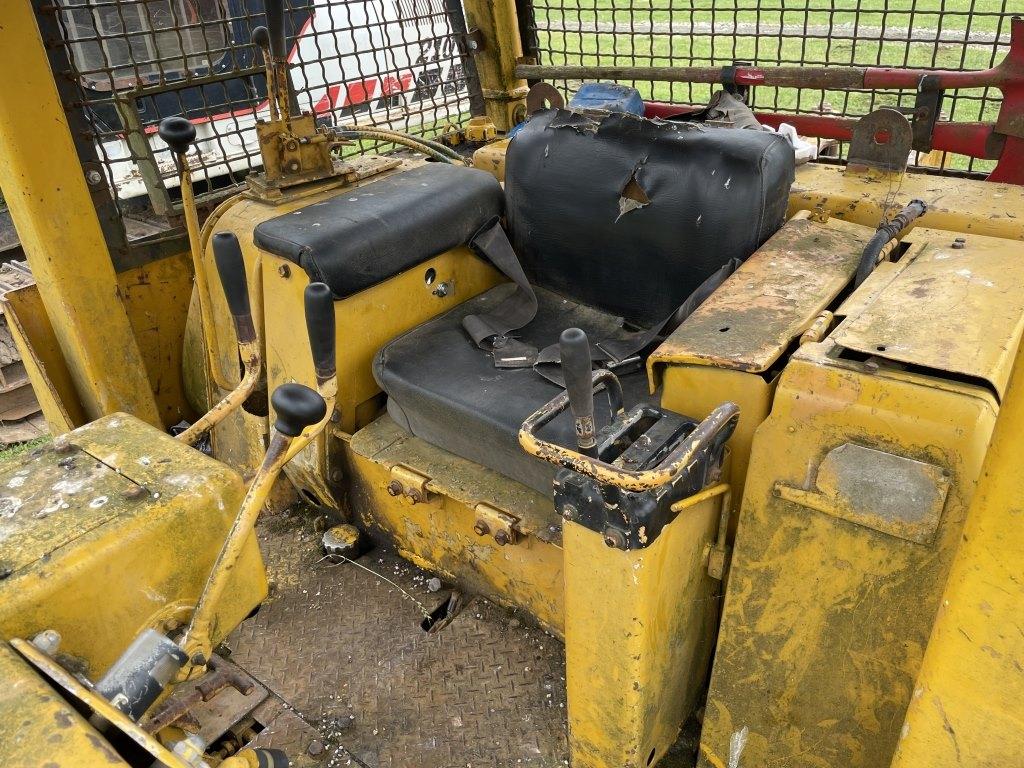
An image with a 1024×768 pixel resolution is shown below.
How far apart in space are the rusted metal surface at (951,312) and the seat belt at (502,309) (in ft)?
2.87

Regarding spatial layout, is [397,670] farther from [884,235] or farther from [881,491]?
[884,235]

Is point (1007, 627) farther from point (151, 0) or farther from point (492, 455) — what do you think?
point (151, 0)

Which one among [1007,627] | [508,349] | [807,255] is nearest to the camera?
[1007,627]

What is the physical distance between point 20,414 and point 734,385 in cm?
292

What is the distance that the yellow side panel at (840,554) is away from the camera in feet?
3.84

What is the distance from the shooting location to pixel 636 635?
138 cm

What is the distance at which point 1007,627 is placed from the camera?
91cm

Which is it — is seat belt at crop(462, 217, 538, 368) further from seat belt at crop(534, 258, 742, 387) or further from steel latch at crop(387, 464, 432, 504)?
steel latch at crop(387, 464, 432, 504)

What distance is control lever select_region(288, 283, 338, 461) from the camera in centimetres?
143

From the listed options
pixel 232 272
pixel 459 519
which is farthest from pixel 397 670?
pixel 232 272

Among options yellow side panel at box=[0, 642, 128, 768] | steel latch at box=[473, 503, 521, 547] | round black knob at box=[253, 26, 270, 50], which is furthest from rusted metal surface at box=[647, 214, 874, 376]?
round black knob at box=[253, 26, 270, 50]

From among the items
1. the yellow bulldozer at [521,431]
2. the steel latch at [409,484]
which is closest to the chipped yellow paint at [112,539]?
the yellow bulldozer at [521,431]

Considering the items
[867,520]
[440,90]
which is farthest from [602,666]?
[440,90]

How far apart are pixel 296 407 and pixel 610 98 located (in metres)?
1.59
